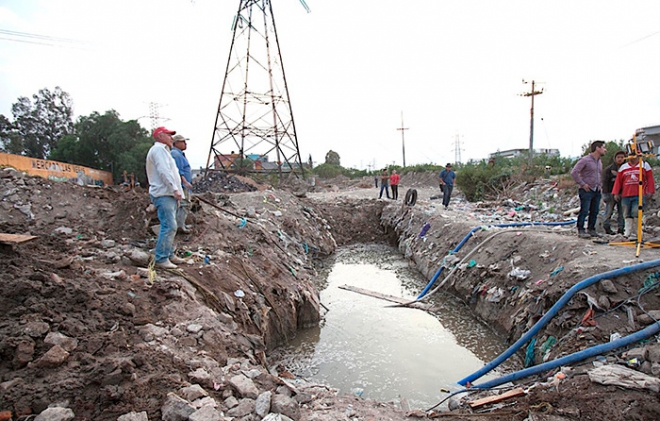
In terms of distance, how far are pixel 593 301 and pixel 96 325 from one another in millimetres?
4504

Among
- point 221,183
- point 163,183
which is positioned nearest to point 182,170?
point 163,183

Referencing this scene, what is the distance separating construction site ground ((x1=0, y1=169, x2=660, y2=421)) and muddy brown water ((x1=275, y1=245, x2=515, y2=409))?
9.2 inches

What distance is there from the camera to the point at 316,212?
40.9 ft

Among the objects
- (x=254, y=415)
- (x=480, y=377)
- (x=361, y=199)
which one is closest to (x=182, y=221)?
(x=254, y=415)

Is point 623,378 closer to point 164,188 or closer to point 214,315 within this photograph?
point 214,315

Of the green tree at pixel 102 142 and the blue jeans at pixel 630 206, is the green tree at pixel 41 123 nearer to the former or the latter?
A: the green tree at pixel 102 142

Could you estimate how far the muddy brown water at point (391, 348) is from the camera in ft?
13.1

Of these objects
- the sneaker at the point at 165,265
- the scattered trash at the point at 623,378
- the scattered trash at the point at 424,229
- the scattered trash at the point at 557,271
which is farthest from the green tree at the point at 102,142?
the scattered trash at the point at 623,378

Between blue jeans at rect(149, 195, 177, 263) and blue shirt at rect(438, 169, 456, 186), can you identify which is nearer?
blue jeans at rect(149, 195, 177, 263)

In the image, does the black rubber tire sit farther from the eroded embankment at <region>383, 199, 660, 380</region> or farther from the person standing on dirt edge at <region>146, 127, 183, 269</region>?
the person standing on dirt edge at <region>146, 127, 183, 269</region>

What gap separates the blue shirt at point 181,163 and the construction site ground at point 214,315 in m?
0.79

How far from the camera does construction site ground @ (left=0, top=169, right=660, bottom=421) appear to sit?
2.35 metres

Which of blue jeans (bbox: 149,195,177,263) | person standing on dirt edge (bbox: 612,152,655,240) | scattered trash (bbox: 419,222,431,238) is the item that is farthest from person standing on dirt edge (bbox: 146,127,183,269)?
A: scattered trash (bbox: 419,222,431,238)

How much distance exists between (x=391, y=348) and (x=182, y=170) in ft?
12.4
